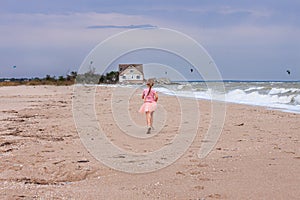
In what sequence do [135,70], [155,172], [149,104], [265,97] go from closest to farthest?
[155,172]
[149,104]
[135,70]
[265,97]

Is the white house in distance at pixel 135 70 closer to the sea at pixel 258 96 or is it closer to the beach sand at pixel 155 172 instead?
the sea at pixel 258 96

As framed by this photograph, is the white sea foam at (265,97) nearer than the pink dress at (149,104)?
No

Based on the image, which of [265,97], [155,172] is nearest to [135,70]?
[265,97]

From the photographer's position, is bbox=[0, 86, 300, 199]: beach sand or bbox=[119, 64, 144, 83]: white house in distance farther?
bbox=[119, 64, 144, 83]: white house in distance

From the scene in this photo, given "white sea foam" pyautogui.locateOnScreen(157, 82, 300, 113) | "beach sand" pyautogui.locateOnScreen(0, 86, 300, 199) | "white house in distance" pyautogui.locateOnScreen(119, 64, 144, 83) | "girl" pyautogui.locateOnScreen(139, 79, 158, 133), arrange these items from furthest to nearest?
"white sea foam" pyautogui.locateOnScreen(157, 82, 300, 113) → "white house in distance" pyautogui.locateOnScreen(119, 64, 144, 83) → "girl" pyautogui.locateOnScreen(139, 79, 158, 133) → "beach sand" pyautogui.locateOnScreen(0, 86, 300, 199)

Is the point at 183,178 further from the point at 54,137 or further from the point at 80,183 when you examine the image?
the point at 54,137

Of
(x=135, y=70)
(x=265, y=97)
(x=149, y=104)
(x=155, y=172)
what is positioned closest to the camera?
(x=155, y=172)

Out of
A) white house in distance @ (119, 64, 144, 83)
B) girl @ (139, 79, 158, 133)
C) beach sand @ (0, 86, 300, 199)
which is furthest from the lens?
white house in distance @ (119, 64, 144, 83)

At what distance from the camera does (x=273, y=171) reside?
18.7 feet

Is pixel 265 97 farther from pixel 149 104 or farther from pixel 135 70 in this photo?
pixel 149 104

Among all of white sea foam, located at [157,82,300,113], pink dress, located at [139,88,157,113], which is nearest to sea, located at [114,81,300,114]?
white sea foam, located at [157,82,300,113]

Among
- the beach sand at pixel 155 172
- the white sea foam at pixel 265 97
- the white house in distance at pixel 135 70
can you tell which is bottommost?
the beach sand at pixel 155 172

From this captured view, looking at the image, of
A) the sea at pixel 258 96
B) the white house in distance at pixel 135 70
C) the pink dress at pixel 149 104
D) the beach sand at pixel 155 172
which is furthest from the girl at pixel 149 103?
the sea at pixel 258 96

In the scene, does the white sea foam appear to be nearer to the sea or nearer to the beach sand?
the sea
